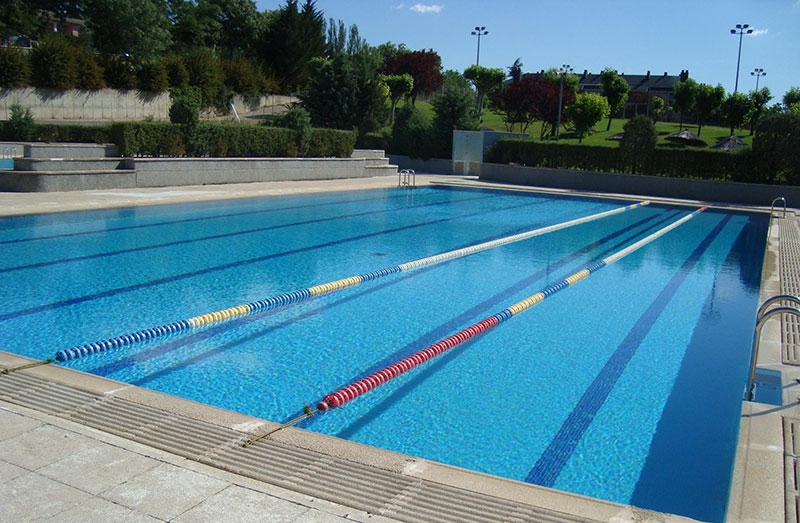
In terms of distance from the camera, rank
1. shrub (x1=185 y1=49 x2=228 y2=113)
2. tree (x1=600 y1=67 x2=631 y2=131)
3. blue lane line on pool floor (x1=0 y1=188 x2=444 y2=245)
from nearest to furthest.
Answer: blue lane line on pool floor (x1=0 y1=188 x2=444 y2=245), shrub (x1=185 y1=49 x2=228 y2=113), tree (x1=600 y1=67 x2=631 y2=131)

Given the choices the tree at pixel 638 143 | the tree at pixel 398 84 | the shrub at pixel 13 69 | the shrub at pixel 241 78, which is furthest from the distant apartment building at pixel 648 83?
the shrub at pixel 13 69

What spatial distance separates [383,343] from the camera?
668cm

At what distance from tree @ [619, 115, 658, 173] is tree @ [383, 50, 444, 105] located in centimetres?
2925

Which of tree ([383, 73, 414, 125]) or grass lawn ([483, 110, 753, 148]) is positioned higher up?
tree ([383, 73, 414, 125])

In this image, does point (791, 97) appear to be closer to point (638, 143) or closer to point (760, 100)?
point (760, 100)

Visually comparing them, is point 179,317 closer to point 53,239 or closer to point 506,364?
point 506,364

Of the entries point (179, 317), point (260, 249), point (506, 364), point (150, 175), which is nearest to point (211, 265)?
point (260, 249)

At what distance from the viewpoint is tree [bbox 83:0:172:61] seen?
3278 cm

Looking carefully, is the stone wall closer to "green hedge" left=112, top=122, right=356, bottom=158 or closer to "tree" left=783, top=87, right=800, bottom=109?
"green hedge" left=112, top=122, right=356, bottom=158

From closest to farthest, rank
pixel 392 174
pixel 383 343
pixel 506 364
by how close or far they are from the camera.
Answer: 1. pixel 506 364
2. pixel 383 343
3. pixel 392 174

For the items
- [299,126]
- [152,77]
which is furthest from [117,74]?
[299,126]

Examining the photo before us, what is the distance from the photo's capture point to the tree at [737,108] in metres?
42.4

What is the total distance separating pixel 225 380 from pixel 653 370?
151 inches

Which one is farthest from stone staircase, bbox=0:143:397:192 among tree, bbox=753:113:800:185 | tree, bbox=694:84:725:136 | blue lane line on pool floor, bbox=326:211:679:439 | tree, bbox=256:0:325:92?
tree, bbox=694:84:725:136
